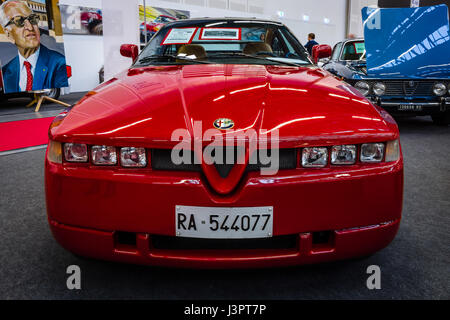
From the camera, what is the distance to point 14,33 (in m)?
5.89

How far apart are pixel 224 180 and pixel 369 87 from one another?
159 inches

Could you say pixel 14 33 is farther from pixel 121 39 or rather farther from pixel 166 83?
pixel 166 83

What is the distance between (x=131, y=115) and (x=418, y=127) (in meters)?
5.21

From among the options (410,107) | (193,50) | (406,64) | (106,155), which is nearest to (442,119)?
(410,107)

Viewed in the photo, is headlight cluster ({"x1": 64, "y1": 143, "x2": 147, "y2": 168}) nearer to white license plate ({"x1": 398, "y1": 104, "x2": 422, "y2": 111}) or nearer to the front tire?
white license plate ({"x1": 398, "y1": 104, "x2": 422, "y2": 111})

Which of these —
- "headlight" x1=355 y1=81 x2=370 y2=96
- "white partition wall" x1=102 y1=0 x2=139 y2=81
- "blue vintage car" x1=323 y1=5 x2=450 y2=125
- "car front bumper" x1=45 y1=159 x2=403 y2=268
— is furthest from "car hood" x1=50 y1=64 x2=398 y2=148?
"white partition wall" x1=102 y1=0 x2=139 y2=81

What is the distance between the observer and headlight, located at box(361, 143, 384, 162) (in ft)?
4.34

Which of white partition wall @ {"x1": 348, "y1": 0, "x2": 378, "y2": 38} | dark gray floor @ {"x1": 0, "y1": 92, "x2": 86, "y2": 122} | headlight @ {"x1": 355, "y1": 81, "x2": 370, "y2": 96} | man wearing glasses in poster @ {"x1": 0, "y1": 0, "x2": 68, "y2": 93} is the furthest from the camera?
white partition wall @ {"x1": 348, "y1": 0, "x2": 378, "y2": 38}

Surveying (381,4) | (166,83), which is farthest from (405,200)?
(381,4)

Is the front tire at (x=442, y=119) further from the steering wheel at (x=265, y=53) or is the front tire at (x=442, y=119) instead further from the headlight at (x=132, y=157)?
the headlight at (x=132, y=157)

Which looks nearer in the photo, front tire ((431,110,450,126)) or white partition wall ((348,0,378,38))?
front tire ((431,110,450,126))

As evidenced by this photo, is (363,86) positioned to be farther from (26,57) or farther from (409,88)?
(26,57)

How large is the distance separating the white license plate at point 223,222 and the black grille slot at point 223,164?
0.13 meters

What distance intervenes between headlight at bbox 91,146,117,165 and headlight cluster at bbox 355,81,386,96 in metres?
4.07
